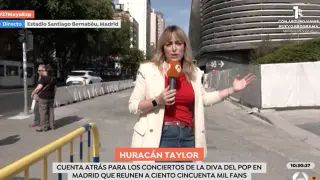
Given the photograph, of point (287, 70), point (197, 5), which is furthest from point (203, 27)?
point (287, 70)

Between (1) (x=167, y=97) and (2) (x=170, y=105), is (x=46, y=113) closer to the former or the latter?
(2) (x=170, y=105)

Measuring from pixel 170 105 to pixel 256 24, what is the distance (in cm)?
11641

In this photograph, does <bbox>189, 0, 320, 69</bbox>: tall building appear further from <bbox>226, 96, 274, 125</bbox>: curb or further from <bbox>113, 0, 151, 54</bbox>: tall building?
<bbox>226, 96, 274, 125</bbox>: curb

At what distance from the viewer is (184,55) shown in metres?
4.34

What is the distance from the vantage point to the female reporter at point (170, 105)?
4.22m

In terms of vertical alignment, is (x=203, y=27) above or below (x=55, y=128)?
above

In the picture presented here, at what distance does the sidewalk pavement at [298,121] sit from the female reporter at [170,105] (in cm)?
920

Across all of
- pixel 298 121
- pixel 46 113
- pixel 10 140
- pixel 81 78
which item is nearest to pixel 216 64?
pixel 81 78

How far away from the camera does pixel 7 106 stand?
78.7ft

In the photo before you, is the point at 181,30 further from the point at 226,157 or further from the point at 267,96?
the point at 267,96

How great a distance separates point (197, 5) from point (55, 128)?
16318 cm

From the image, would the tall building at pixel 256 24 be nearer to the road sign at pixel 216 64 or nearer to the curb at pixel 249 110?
the road sign at pixel 216 64

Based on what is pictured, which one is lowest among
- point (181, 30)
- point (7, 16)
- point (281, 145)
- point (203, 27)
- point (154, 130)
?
point (281, 145)

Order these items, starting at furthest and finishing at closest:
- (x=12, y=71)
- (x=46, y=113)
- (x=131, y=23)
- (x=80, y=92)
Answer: (x=131, y=23), (x=12, y=71), (x=80, y=92), (x=46, y=113)
